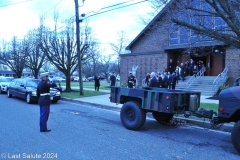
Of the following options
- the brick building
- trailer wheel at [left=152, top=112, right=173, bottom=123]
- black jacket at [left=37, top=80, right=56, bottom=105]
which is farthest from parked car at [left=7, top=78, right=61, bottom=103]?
the brick building

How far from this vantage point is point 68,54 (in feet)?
60.8

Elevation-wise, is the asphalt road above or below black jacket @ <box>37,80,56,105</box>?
below

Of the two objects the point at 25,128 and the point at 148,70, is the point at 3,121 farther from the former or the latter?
the point at 148,70

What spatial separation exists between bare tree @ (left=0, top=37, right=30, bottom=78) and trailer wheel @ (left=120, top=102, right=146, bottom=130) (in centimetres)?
2575

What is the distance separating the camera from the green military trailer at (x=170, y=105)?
4.88 m

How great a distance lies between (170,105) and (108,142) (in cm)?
→ 185

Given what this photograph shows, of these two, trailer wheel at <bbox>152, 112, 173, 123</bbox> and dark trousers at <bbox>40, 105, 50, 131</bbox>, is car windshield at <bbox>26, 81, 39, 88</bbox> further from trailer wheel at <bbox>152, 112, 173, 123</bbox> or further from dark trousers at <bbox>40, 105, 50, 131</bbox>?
trailer wheel at <bbox>152, 112, 173, 123</bbox>

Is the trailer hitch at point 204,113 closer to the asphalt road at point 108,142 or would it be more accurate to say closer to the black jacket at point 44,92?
the asphalt road at point 108,142

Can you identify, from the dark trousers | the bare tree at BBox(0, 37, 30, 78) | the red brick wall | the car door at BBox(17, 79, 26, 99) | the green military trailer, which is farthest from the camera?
the bare tree at BBox(0, 37, 30, 78)

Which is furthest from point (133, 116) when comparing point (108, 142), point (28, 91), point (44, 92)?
point (28, 91)

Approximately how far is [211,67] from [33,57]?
20.9 metres

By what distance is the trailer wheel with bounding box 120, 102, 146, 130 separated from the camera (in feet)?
21.6

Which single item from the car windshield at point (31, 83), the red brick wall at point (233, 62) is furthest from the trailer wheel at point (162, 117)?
the red brick wall at point (233, 62)

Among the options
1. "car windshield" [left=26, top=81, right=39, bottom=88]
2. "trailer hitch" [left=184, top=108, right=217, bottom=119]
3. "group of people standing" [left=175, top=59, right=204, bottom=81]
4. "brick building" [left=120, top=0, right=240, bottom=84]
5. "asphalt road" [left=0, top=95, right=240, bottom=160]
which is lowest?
"asphalt road" [left=0, top=95, right=240, bottom=160]
